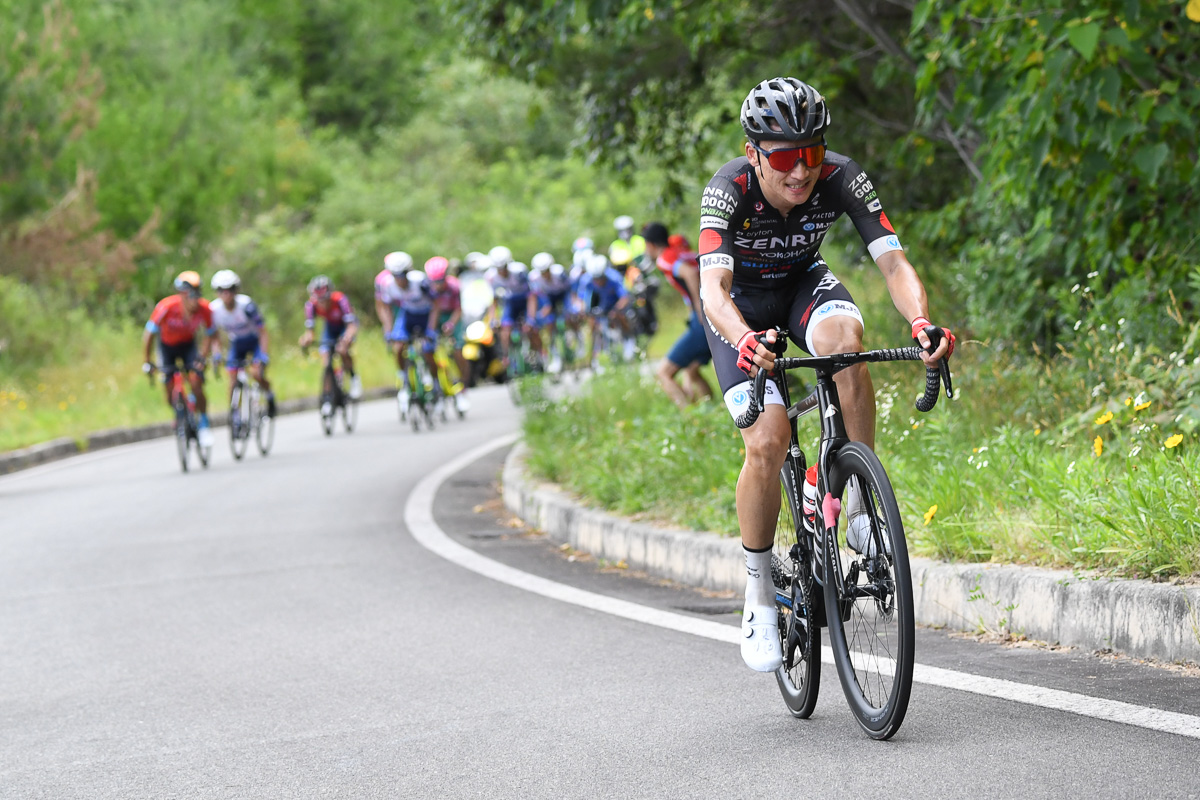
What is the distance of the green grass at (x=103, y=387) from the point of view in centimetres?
2086

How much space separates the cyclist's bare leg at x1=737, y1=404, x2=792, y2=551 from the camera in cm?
481

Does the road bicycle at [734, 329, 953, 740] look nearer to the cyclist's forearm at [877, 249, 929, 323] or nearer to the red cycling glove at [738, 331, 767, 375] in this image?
the red cycling glove at [738, 331, 767, 375]

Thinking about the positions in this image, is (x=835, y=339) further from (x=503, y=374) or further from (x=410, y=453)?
(x=503, y=374)

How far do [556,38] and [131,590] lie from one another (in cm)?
586

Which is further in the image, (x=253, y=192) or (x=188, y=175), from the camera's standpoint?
(x=253, y=192)

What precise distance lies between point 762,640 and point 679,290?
627cm

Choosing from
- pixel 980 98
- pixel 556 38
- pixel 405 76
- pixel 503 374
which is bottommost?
pixel 503 374

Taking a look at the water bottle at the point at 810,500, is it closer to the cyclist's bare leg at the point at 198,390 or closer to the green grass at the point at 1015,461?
the green grass at the point at 1015,461

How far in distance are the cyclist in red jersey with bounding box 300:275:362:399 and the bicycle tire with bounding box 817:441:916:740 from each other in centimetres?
1483

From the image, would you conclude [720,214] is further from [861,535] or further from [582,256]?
[582,256]

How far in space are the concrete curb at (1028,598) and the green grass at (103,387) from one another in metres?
11.6

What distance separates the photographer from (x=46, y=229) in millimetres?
24031

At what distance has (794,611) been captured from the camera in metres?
4.86

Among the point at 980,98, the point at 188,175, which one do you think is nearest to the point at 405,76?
the point at 188,175
